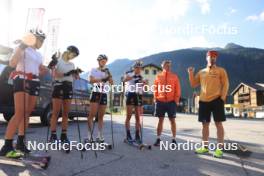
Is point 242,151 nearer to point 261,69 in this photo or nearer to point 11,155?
point 11,155

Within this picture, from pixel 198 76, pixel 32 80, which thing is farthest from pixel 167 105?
pixel 32 80

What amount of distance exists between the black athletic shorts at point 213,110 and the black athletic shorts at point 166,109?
0.90 meters

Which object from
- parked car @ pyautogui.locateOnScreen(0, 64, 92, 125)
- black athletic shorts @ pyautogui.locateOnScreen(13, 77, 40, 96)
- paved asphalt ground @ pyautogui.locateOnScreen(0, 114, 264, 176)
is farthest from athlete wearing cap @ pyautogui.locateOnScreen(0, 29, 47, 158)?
parked car @ pyautogui.locateOnScreen(0, 64, 92, 125)

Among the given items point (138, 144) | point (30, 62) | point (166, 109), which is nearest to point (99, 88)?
point (138, 144)

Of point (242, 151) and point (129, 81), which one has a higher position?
point (129, 81)

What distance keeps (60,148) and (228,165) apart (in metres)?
3.27

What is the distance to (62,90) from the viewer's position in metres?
6.41

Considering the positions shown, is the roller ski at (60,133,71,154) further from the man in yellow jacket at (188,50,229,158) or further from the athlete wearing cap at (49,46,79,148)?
the man in yellow jacket at (188,50,229,158)

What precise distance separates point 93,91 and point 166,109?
6.08 ft

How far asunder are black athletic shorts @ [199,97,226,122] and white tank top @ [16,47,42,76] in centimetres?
354

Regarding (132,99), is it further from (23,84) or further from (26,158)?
(26,158)

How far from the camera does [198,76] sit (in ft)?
23.2

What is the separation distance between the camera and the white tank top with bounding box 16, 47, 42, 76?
5281mm
